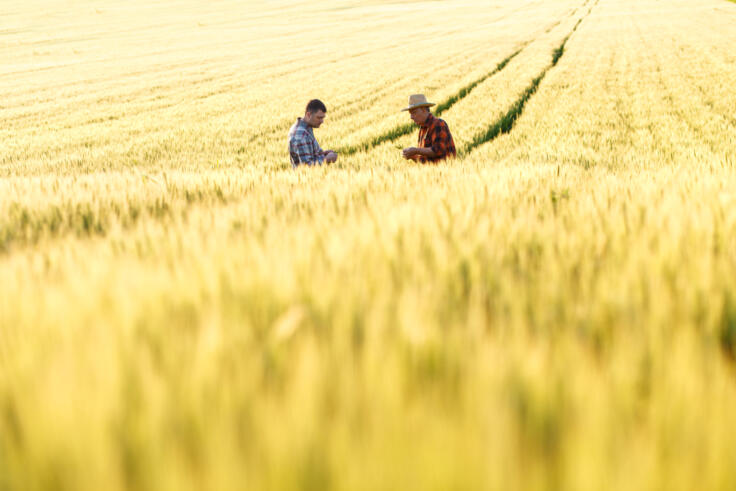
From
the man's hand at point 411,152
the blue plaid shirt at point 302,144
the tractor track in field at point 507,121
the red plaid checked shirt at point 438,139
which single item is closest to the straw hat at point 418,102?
the red plaid checked shirt at point 438,139

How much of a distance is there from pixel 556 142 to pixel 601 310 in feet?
35.7

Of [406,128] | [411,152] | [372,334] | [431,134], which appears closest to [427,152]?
[411,152]

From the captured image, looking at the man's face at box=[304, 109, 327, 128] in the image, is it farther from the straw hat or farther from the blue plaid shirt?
the straw hat

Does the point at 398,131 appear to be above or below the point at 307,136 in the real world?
below

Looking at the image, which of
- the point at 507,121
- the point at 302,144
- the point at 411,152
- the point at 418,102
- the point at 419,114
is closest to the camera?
the point at 411,152

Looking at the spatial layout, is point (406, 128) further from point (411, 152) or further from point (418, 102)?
point (411, 152)

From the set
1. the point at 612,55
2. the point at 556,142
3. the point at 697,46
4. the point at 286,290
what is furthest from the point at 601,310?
the point at 697,46

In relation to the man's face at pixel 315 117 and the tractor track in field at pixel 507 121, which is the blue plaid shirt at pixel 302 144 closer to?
the man's face at pixel 315 117

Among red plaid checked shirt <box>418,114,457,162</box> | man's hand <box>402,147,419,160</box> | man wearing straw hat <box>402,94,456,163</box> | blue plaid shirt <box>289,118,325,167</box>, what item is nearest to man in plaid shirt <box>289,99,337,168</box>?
blue plaid shirt <box>289,118,325,167</box>

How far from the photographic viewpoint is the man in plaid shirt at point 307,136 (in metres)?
7.57

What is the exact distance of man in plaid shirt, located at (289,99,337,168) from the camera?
757 centimetres

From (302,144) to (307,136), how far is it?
131mm

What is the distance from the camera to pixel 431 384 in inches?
34.2

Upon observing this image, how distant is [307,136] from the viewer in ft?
25.5
